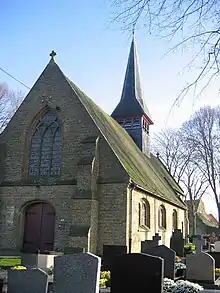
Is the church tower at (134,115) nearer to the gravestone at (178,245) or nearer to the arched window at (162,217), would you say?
the arched window at (162,217)

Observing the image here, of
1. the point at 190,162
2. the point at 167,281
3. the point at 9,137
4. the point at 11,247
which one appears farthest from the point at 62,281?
the point at 190,162

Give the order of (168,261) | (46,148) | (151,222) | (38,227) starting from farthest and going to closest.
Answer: (151,222) → (46,148) → (38,227) → (168,261)

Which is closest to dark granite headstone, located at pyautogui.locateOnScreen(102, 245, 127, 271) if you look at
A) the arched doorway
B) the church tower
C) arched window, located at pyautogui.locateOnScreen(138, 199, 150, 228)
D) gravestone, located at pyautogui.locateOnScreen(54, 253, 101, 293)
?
gravestone, located at pyautogui.locateOnScreen(54, 253, 101, 293)

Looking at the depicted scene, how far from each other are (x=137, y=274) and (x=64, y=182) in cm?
1238

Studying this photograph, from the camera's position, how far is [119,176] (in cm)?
1828

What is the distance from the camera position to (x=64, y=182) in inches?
748

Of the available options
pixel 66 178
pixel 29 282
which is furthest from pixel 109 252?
pixel 66 178

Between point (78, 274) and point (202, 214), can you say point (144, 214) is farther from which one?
point (202, 214)

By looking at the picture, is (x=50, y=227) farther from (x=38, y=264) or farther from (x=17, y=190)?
(x=38, y=264)

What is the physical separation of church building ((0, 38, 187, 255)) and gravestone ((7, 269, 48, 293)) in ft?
30.6

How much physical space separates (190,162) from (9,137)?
976 inches

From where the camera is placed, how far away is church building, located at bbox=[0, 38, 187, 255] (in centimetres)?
1783

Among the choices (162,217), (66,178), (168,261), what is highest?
(66,178)

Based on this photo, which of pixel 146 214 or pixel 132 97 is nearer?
pixel 146 214
